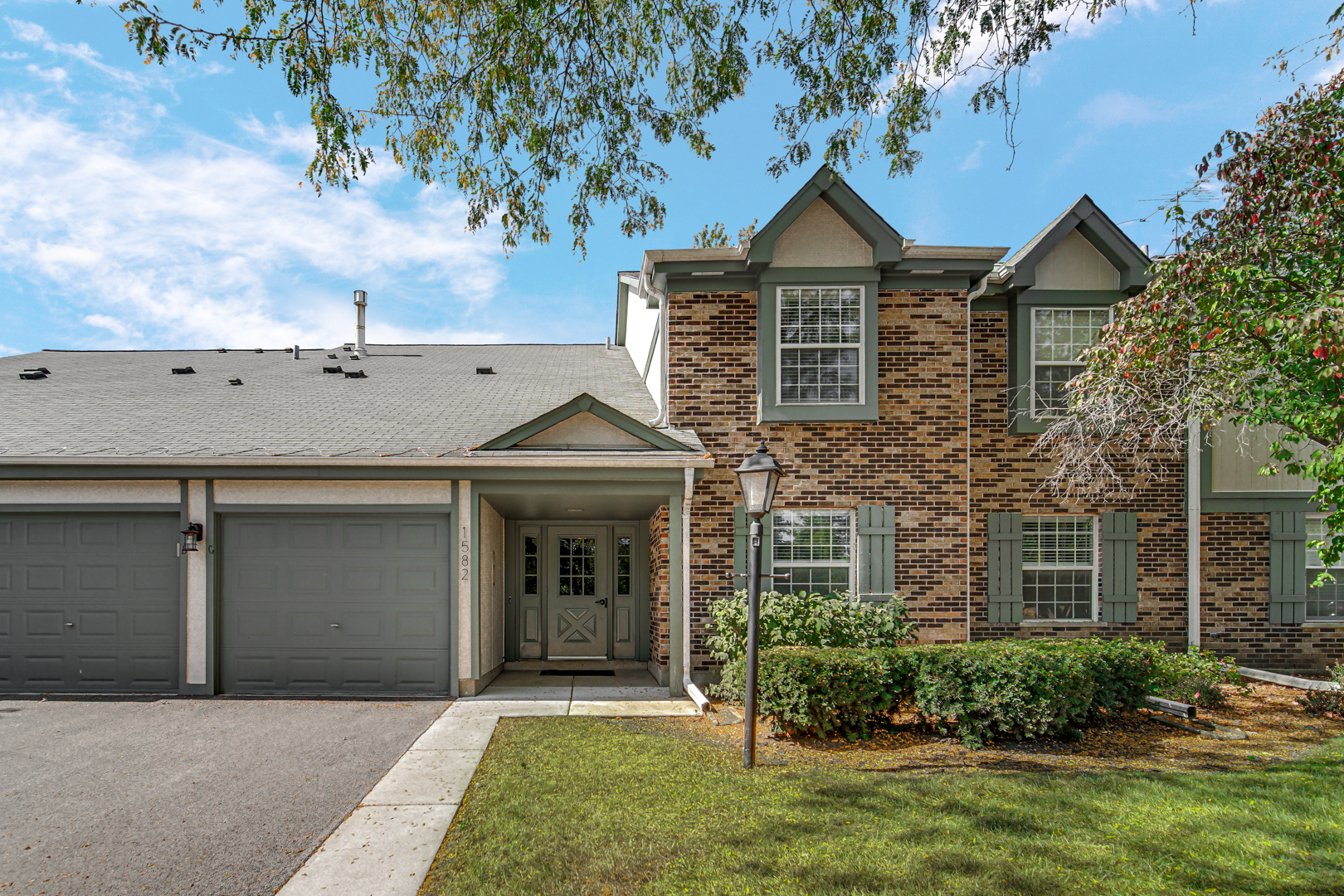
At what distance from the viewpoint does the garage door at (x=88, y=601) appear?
9.01 meters

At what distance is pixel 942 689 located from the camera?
6926 millimetres

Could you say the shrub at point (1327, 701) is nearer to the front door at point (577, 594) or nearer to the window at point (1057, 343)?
the window at point (1057, 343)

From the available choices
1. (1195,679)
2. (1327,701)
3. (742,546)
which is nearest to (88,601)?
(742,546)

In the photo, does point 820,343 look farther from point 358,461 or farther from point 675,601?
point 358,461

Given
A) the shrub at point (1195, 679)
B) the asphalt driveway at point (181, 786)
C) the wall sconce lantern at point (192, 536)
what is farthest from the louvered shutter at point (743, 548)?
the wall sconce lantern at point (192, 536)

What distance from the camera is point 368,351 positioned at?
14.8m

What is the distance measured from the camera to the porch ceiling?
9.44 metres

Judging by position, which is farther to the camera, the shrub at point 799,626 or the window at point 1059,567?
the window at point 1059,567

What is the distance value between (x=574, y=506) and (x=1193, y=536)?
28.3 ft

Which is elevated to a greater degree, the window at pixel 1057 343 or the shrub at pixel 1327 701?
the window at pixel 1057 343

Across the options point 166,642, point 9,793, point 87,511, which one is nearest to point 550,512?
point 166,642

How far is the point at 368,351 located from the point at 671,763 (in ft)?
38.2

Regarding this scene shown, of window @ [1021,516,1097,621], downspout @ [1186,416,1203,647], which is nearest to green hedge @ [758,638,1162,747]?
window @ [1021,516,1097,621]

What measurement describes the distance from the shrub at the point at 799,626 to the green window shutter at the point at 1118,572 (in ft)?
10.3
